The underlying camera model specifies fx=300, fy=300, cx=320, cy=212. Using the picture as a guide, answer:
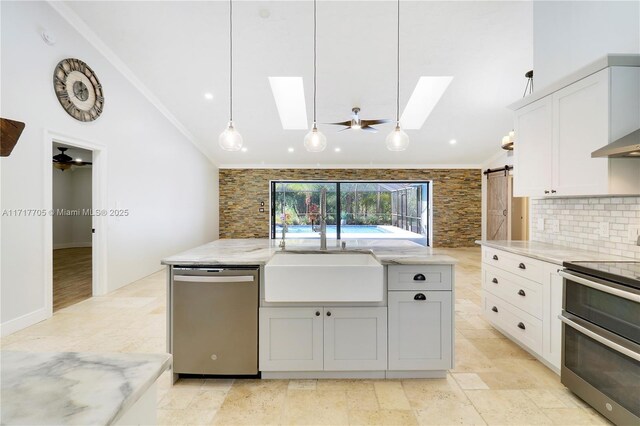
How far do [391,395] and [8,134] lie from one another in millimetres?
2174

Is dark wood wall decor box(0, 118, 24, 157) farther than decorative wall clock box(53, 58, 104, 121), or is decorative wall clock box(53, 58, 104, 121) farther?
decorative wall clock box(53, 58, 104, 121)

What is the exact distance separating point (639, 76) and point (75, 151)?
9.20 m

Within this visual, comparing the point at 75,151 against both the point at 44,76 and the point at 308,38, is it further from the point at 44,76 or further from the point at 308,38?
the point at 308,38

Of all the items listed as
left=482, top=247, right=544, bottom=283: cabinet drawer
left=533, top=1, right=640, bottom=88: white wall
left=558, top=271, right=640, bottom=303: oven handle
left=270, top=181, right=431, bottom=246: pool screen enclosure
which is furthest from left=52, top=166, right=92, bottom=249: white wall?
left=558, top=271, right=640, bottom=303: oven handle

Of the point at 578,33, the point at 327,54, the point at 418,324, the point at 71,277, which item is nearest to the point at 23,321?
the point at 71,277

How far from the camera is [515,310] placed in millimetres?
2506

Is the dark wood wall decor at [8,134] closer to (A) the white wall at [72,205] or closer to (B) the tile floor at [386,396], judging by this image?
(B) the tile floor at [386,396]

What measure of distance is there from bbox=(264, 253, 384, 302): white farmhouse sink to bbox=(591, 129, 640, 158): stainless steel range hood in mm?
1570

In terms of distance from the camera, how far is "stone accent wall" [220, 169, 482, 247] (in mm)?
8094

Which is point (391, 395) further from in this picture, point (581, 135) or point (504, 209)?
point (504, 209)

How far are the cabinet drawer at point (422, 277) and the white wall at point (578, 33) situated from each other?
2.10 meters

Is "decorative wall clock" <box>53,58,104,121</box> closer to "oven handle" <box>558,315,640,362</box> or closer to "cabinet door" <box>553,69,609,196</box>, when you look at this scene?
"cabinet door" <box>553,69,609,196</box>

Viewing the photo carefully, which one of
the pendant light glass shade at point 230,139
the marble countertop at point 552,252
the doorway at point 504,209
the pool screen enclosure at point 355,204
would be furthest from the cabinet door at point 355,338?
the doorway at point 504,209

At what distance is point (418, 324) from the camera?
202 cm
